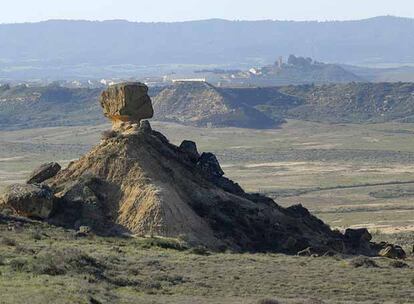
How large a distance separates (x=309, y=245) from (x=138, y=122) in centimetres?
892

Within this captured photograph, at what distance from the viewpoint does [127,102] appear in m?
45.3

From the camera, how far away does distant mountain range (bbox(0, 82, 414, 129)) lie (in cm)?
17625

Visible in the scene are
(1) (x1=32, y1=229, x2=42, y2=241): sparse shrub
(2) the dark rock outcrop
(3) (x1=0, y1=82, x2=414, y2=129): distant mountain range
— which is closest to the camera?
(1) (x1=32, y1=229, x2=42, y2=241): sparse shrub

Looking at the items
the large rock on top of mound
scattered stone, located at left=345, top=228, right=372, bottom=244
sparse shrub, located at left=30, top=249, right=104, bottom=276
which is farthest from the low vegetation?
the large rock on top of mound

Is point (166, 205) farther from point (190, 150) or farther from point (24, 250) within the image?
point (24, 250)

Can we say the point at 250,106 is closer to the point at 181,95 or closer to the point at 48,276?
the point at 181,95

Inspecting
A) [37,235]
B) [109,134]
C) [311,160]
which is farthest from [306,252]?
[311,160]

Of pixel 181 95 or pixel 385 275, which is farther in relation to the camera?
pixel 181 95

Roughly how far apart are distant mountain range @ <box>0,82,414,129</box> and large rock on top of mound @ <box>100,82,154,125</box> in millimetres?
125992

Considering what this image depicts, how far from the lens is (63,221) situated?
4022 cm

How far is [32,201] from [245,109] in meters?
138

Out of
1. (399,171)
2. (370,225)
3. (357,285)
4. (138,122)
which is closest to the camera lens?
(357,285)

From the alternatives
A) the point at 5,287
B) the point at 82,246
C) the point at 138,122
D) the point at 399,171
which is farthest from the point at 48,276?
the point at 399,171

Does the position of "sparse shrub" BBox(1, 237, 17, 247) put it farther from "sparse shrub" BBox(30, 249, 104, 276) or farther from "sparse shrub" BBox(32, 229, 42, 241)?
"sparse shrub" BBox(30, 249, 104, 276)
